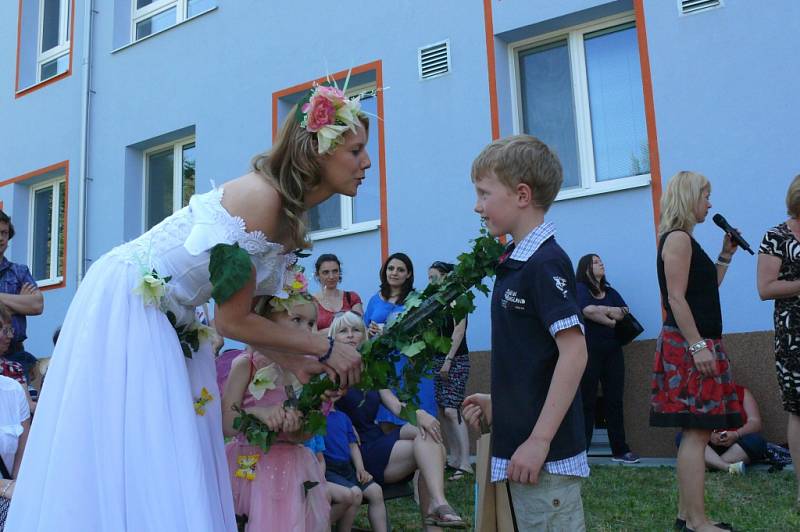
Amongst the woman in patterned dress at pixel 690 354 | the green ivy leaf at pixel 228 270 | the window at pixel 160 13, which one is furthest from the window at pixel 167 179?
the green ivy leaf at pixel 228 270

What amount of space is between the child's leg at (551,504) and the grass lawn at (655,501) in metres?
2.07

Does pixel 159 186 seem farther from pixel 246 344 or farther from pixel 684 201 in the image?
pixel 246 344

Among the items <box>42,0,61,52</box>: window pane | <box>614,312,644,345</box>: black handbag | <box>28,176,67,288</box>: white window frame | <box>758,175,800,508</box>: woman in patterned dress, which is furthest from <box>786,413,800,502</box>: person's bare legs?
<box>42,0,61,52</box>: window pane

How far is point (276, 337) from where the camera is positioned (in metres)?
2.55

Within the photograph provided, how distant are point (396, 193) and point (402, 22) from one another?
6.04 ft

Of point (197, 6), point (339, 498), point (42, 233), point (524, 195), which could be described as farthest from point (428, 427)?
point (42, 233)

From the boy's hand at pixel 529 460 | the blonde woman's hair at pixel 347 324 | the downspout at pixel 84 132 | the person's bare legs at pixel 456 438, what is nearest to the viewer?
the boy's hand at pixel 529 460

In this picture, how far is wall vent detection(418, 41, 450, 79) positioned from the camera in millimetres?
7887

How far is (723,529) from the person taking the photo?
3814mm

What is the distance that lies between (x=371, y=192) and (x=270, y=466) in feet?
17.6

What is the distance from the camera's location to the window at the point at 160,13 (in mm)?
10789

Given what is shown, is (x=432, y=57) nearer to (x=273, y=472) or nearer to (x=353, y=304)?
(x=353, y=304)

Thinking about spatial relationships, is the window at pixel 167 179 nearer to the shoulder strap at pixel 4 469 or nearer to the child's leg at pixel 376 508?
the shoulder strap at pixel 4 469

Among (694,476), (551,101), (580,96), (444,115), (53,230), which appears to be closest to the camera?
(694,476)
